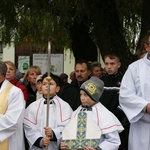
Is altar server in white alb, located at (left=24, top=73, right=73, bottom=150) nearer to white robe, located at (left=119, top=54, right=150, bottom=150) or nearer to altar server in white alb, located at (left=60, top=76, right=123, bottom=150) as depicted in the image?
altar server in white alb, located at (left=60, top=76, right=123, bottom=150)

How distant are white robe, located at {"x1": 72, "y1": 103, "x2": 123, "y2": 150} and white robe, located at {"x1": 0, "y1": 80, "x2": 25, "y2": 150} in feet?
3.06

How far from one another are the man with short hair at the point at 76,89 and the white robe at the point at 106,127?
3.56ft

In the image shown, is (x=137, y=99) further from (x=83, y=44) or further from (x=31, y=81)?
(x=83, y=44)

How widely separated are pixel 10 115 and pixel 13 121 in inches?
3.3

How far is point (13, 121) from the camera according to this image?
618cm

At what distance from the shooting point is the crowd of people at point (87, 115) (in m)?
5.65

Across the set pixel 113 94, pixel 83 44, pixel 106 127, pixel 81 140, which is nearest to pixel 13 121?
pixel 81 140

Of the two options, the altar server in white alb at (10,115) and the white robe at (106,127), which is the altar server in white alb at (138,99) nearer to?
the white robe at (106,127)

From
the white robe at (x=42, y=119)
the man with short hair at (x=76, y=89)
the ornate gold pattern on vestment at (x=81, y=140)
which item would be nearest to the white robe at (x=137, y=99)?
the ornate gold pattern on vestment at (x=81, y=140)

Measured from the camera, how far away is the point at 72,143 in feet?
18.5

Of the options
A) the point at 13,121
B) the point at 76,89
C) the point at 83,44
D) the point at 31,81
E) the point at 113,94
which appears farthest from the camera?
the point at 83,44

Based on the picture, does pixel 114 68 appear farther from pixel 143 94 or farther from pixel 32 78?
pixel 32 78

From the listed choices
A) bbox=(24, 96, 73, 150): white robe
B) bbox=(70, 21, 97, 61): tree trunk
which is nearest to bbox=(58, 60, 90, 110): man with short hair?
bbox=(24, 96, 73, 150): white robe

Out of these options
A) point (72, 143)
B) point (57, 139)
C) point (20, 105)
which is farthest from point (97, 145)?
point (20, 105)
